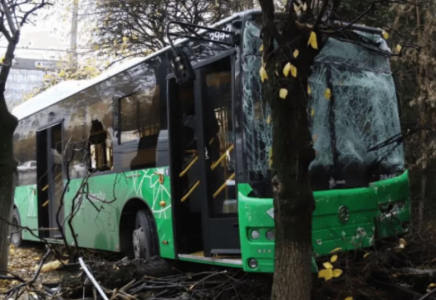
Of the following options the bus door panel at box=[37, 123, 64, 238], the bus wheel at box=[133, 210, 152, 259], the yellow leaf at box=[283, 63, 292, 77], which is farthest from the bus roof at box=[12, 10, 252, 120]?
the yellow leaf at box=[283, 63, 292, 77]

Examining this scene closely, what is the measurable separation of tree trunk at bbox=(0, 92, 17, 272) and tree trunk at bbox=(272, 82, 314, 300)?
5.02 m

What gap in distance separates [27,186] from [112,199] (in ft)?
15.3

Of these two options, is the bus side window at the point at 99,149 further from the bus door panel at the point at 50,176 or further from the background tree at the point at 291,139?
the background tree at the point at 291,139

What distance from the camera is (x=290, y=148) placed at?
15.7 ft

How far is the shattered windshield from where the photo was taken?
6.03m

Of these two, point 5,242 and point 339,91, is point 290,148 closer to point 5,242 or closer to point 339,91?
point 339,91

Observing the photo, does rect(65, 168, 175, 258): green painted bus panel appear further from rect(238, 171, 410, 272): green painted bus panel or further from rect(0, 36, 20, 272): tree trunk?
rect(238, 171, 410, 272): green painted bus panel

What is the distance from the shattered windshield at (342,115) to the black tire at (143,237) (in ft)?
7.69

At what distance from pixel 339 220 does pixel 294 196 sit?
176 cm

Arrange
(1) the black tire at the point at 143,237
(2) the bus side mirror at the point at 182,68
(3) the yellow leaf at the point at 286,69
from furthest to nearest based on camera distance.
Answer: (1) the black tire at the point at 143,237 < (2) the bus side mirror at the point at 182,68 < (3) the yellow leaf at the point at 286,69

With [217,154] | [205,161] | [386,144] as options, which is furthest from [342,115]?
[205,161]

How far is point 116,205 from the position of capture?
859 centimetres

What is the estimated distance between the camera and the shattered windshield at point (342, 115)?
6.03 meters

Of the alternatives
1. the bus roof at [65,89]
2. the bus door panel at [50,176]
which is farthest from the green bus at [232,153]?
the bus door panel at [50,176]
